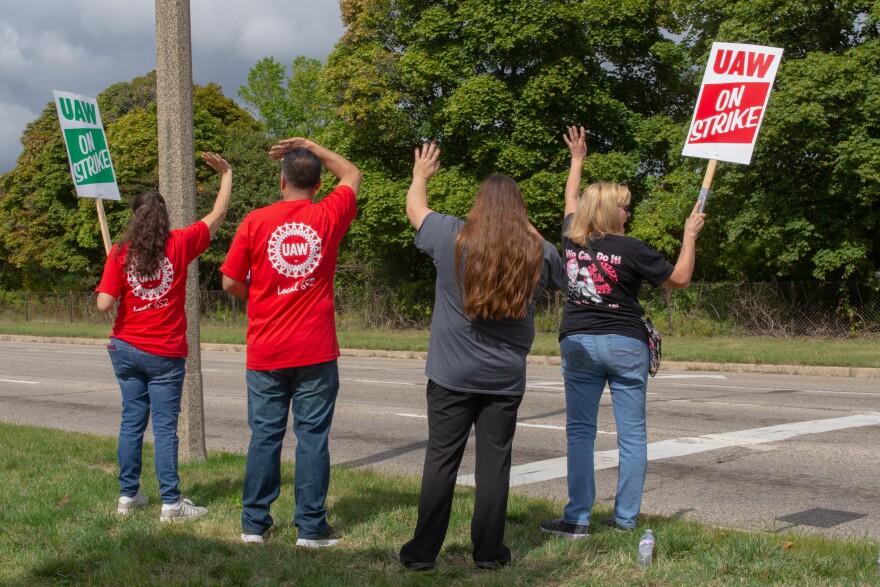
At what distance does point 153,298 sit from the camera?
5645mm

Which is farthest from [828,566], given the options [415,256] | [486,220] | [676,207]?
[415,256]

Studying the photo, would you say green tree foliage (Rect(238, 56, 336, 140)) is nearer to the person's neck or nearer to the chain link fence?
the chain link fence

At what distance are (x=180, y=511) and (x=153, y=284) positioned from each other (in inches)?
53.4

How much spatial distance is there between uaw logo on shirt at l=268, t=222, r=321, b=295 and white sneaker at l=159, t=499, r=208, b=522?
1.61m

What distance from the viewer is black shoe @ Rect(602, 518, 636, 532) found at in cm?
528

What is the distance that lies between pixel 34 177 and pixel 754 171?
139ft

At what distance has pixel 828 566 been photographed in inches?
177

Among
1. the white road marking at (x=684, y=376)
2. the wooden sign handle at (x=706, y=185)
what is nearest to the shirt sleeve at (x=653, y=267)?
the wooden sign handle at (x=706, y=185)

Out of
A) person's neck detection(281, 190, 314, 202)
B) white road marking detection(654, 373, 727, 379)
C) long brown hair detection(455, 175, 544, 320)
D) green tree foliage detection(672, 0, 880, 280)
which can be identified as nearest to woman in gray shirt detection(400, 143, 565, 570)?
long brown hair detection(455, 175, 544, 320)

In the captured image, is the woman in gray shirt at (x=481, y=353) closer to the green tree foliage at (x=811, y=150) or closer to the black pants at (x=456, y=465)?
the black pants at (x=456, y=465)

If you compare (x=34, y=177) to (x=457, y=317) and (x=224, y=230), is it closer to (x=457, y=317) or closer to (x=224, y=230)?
(x=224, y=230)

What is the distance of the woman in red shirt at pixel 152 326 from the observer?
556 centimetres

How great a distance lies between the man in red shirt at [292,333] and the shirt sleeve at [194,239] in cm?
77

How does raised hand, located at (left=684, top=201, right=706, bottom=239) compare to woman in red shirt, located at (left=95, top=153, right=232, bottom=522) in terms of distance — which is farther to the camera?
woman in red shirt, located at (left=95, top=153, right=232, bottom=522)
